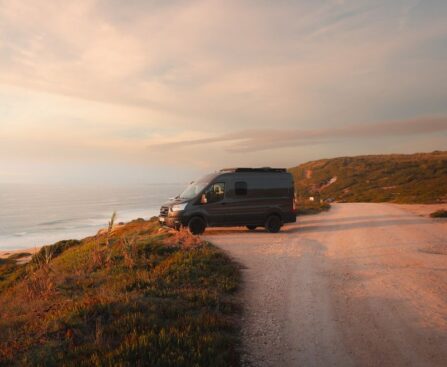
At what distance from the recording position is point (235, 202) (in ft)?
54.1

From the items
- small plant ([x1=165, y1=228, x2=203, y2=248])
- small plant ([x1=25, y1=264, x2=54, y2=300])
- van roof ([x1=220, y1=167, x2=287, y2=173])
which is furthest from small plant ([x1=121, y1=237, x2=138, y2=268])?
van roof ([x1=220, y1=167, x2=287, y2=173])

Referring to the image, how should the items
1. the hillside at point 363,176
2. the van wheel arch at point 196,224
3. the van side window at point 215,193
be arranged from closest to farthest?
the van wheel arch at point 196,224 < the van side window at point 215,193 < the hillside at point 363,176

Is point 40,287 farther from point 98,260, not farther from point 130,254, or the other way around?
point 130,254

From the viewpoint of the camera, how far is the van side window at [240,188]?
16.5 m

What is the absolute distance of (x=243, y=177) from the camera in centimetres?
1675

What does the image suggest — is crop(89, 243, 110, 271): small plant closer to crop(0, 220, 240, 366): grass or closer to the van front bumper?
crop(0, 220, 240, 366): grass

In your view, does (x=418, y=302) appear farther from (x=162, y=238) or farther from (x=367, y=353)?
(x=162, y=238)

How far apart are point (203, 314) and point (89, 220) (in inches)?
2878

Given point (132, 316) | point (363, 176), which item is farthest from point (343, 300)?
point (363, 176)

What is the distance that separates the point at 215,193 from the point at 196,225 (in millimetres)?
1638

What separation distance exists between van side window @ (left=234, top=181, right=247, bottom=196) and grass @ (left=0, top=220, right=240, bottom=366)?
5682 millimetres

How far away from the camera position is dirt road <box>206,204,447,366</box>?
5.42 m

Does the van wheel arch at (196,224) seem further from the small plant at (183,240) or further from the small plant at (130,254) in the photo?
the small plant at (130,254)

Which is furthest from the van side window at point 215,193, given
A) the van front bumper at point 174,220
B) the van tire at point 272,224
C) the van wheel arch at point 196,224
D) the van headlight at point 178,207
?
the van tire at point 272,224
